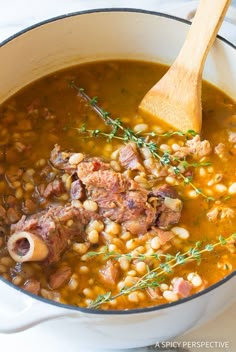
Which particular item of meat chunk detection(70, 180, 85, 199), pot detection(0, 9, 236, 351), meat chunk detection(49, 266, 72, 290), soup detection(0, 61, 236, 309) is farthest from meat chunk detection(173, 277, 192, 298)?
meat chunk detection(70, 180, 85, 199)

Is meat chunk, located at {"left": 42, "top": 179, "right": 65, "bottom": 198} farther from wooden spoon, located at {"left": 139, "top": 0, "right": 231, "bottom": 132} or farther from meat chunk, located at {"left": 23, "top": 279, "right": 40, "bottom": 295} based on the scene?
wooden spoon, located at {"left": 139, "top": 0, "right": 231, "bottom": 132}

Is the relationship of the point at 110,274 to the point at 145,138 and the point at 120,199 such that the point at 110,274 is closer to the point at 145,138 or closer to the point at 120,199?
the point at 120,199

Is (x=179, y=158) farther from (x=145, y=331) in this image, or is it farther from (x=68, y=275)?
(x=145, y=331)

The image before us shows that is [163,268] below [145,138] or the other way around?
below

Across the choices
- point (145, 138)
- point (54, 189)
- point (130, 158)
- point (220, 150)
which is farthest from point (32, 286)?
point (220, 150)

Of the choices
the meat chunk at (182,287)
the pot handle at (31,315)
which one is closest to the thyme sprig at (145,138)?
the meat chunk at (182,287)

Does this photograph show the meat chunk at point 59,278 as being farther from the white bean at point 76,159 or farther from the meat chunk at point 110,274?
the white bean at point 76,159

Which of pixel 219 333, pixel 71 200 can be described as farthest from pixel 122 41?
pixel 219 333
